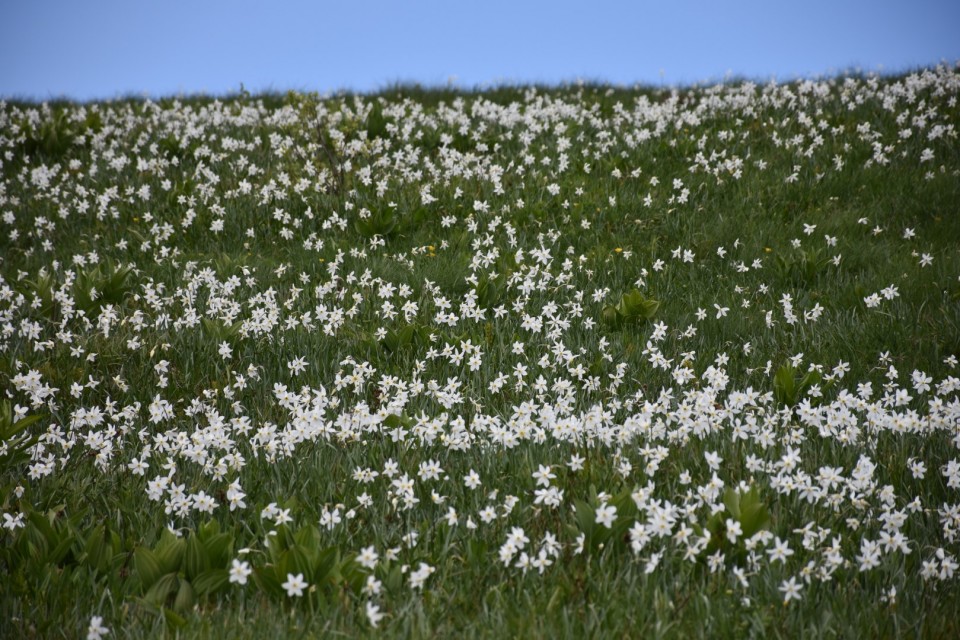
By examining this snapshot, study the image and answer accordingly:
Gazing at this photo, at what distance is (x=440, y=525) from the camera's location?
3.49 meters

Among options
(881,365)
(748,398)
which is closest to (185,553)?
(748,398)

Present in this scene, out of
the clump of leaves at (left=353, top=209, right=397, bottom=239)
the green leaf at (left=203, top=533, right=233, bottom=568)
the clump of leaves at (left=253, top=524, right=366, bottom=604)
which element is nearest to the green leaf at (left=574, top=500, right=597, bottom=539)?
the clump of leaves at (left=253, top=524, right=366, bottom=604)

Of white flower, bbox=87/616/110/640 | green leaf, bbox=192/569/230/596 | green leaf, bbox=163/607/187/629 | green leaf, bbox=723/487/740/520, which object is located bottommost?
white flower, bbox=87/616/110/640

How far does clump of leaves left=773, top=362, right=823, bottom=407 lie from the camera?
4.75 metres

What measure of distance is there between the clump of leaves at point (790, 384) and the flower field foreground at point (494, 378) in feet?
0.08

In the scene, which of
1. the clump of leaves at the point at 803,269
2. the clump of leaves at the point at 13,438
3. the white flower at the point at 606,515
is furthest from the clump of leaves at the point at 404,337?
the clump of leaves at the point at 803,269

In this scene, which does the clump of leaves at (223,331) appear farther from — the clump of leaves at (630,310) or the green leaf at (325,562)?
the green leaf at (325,562)

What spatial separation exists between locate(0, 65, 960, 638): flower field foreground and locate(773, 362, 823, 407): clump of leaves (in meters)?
0.02

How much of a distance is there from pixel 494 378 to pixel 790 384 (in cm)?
200

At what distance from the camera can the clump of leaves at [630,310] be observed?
239 inches

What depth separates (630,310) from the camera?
20.0 feet

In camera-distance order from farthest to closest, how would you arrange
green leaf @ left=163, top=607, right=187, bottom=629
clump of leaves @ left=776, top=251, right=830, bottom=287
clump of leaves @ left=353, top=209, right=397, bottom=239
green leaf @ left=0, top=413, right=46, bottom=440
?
clump of leaves @ left=353, top=209, right=397, bottom=239 < clump of leaves @ left=776, top=251, right=830, bottom=287 < green leaf @ left=0, top=413, right=46, bottom=440 < green leaf @ left=163, top=607, right=187, bottom=629

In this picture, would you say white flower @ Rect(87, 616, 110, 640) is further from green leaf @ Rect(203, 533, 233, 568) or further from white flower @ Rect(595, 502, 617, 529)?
white flower @ Rect(595, 502, 617, 529)

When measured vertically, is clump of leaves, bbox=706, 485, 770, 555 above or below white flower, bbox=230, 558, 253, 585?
above
